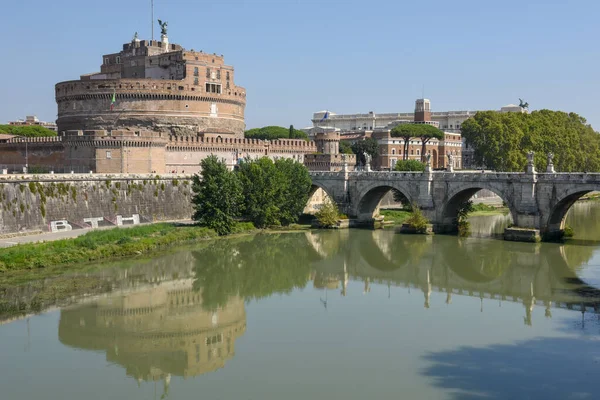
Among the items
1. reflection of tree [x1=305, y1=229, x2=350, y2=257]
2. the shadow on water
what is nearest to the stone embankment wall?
reflection of tree [x1=305, y1=229, x2=350, y2=257]

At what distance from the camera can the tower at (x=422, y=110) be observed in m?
83.9

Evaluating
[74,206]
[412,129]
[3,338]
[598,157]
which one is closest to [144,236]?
[74,206]

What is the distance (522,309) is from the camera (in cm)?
2116

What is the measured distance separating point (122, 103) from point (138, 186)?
13.3 meters

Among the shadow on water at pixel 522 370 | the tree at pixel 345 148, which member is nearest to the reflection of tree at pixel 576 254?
the shadow on water at pixel 522 370

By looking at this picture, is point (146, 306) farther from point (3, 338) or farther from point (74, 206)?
point (74, 206)

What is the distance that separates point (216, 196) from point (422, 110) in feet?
180

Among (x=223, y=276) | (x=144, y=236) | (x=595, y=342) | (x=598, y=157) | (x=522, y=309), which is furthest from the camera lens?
(x=598, y=157)

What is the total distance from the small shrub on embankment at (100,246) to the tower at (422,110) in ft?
180

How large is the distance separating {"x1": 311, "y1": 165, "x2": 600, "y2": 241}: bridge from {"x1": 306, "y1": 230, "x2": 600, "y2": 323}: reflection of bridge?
1924mm

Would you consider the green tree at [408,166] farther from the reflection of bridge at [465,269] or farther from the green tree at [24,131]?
the green tree at [24,131]

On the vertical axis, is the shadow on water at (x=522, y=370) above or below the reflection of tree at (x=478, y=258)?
below

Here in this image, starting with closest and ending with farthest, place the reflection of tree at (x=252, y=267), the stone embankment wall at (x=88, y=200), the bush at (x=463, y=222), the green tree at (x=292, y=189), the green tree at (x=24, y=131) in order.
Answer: the reflection of tree at (x=252, y=267) → the stone embankment wall at (x=88, y=200) → the bush at (x=463, y=222) → the green tree at (x=292, y=189) → the green tree at (x=24, y=131)

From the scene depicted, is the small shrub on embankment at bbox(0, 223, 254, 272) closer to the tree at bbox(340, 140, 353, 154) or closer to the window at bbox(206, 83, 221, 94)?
the window at bbox(206, 83, 221, 94)
